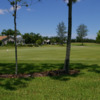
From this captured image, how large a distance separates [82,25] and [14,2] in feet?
357

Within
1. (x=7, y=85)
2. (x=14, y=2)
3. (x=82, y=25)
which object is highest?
(x=82, y=25)

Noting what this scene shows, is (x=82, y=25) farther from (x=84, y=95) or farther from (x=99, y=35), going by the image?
(x=84, y=95)

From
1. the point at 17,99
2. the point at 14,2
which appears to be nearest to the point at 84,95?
the point at 17,99

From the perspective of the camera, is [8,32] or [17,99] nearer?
[17,99]

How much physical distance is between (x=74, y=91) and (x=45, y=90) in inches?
36.0

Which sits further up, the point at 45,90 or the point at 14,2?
the point at 14,2

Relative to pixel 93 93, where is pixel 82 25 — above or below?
above

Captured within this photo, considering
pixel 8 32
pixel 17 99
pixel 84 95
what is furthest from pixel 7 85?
pixel 8 32

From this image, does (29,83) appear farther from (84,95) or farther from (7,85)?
(84,95)

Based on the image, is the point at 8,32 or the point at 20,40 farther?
the point at 8,32

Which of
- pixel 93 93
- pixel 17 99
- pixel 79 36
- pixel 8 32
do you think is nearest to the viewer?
pixel 17 99

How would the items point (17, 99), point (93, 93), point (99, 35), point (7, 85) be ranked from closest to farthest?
point (17, 99), point (93, 93), point (7, 85), point (99, 35)

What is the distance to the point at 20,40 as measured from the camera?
89000 millimetres

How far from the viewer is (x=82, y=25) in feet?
363
